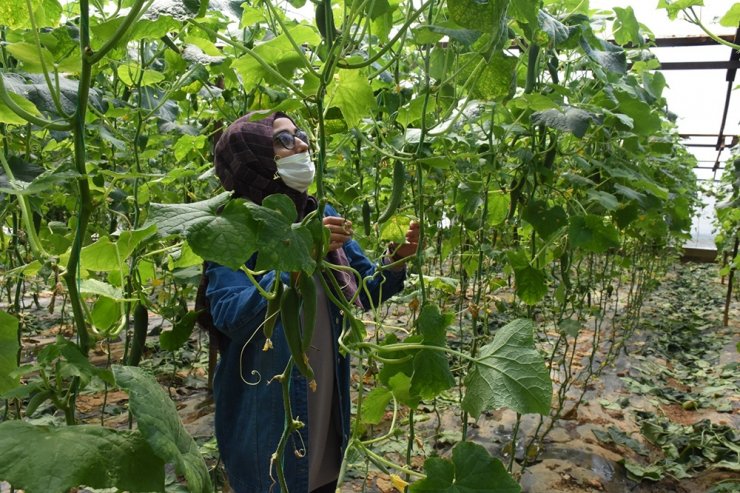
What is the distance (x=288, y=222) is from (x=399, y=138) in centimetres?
89

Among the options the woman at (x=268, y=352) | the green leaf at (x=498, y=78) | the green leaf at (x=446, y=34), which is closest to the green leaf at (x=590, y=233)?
the woman at (x=268, y=352)

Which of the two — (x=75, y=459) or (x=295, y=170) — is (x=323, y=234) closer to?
(x=75, y=459)

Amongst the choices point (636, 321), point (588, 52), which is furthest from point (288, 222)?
point (636, 321)

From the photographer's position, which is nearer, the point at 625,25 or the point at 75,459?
the point at 75,459

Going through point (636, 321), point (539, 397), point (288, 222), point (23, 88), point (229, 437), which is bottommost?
point (636, 321)

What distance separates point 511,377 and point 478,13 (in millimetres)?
477

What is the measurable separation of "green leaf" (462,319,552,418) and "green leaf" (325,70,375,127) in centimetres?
43

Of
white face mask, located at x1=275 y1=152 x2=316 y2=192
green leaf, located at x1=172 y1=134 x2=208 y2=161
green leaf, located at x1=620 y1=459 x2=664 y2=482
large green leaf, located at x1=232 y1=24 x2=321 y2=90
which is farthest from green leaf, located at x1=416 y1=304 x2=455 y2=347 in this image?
green leaf, located at x1=620 y1=459 x2=664 y2=482

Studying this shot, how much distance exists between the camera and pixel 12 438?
17.2 inches

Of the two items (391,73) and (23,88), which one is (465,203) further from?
(23,88)

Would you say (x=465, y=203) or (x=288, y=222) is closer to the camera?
(x=288, y=222)

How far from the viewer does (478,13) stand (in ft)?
2.22

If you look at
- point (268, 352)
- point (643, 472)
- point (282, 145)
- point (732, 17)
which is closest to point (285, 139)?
point (282, 145)

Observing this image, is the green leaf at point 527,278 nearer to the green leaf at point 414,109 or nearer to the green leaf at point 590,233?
the green leaf at point 590,233
